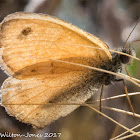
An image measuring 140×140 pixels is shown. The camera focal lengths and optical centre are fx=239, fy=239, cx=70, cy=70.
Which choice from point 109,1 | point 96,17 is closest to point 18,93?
point 96,17

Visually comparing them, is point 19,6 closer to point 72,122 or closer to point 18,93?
point 18,93

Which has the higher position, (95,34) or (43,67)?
(95,34)

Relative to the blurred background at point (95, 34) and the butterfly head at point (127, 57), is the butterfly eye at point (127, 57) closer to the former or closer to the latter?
the butterfly head at point (127, 57)

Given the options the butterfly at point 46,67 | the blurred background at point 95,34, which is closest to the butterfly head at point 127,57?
the butterfly at point 46,67

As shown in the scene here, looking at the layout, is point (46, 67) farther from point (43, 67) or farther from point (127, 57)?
point (127, 57)

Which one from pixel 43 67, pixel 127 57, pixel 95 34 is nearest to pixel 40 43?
pixel 43 67
